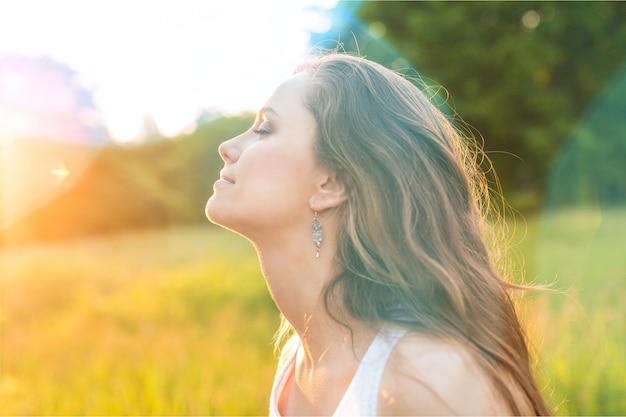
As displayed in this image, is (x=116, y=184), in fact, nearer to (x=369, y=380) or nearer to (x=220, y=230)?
(x=220, y=230)

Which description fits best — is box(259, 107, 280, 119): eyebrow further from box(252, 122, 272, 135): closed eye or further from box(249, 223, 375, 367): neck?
box(249, 223, 375, 367): neck

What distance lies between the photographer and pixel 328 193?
2.02 metres

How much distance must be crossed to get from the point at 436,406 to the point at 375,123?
0.79 meters

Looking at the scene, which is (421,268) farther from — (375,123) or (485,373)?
(375,123)

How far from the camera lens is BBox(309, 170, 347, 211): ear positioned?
6.61ft

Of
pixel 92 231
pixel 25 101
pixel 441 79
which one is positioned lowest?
pixel 92 231

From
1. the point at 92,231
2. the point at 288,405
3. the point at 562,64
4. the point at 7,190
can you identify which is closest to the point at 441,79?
the point at 562,64

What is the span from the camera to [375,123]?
201cm

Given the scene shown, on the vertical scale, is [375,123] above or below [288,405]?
above

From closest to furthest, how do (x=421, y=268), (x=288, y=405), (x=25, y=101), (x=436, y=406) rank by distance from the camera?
(x=436, y=406) < (x=421, y=268) < (x=288, y=405) < (x=25, y=101)

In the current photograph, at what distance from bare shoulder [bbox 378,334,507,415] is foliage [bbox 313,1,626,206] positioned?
53.2ft

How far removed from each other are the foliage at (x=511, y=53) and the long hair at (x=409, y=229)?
620 inches

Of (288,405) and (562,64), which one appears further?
(562,64)

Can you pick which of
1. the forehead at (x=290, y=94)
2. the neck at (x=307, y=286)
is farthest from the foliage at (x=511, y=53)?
the neck at (x=307, y=286)
